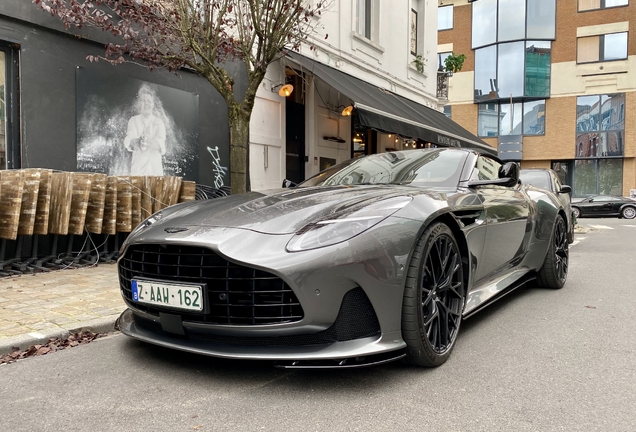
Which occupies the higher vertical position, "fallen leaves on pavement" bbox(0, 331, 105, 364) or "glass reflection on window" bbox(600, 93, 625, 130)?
"glass reflection on window" bbox(600, 93, 625, 130)

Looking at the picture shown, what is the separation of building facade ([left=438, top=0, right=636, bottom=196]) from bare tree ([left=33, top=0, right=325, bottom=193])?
25585 millimetres

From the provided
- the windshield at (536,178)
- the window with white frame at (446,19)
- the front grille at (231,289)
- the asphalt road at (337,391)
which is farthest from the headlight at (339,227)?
the window with white frame at (446,19)

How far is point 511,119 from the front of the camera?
29172 millimetres

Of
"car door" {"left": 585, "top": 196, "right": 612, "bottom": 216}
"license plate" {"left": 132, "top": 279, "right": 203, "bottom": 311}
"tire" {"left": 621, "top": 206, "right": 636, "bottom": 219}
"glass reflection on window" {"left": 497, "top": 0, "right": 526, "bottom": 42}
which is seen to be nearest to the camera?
"license plate" {"left": 132, "top": 279, "right": 203, "bottom": 311}

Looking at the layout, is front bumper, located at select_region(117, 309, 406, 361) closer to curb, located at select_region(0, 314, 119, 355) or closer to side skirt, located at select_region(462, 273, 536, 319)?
side skirt, located at select_region(462, 273, 536, 319)

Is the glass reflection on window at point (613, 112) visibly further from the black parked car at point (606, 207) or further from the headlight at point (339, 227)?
the headlight at point (339, 227)

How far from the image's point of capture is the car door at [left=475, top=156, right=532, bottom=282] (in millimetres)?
3472

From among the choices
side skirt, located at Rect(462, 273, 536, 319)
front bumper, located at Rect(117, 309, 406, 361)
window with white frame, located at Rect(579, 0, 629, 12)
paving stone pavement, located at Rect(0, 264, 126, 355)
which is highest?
window with white frame, located at Rect(579, 0, 629, 12)

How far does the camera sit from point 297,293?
2.20 metres

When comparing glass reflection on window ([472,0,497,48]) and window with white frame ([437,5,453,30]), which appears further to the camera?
window with white frame ([437,5,453,30])

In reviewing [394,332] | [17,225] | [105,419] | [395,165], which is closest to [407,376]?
[394,332]

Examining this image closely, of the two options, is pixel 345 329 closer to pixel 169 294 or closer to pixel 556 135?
pixel 169 294

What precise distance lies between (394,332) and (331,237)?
22.4 inches

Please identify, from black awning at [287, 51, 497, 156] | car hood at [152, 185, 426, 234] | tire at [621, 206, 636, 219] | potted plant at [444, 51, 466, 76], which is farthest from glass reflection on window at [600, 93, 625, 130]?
car hood at [152, 185, 426, 234]
